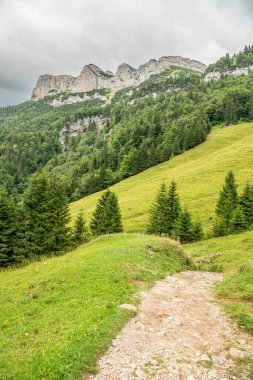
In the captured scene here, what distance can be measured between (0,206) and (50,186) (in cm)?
1112

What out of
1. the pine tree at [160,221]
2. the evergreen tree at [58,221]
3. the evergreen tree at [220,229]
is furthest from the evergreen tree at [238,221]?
the evergreen tree at [58,221]

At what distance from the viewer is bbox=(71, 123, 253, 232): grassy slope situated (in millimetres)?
82750

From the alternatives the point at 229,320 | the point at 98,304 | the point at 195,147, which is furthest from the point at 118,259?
the point at 195,147

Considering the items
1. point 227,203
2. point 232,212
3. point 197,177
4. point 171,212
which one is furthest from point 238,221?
point 197,177

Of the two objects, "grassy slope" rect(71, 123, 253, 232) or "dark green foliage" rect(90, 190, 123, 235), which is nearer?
"dark green foliage" rect(90, 190, 123, 235)

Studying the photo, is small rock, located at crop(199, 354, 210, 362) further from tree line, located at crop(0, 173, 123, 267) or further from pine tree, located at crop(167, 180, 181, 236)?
pine tree, located at crop(167, 180, 181, 236)

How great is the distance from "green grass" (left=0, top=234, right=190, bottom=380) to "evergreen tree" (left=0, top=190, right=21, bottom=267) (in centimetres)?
1797

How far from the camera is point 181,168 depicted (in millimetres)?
129250

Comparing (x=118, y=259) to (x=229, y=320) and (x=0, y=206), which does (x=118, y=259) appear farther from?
(x=0, y=206)

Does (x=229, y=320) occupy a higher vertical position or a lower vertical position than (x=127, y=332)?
lower

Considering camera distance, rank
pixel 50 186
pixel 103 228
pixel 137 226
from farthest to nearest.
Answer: pixel 137 226
pixel 103 228
pixel 50 186

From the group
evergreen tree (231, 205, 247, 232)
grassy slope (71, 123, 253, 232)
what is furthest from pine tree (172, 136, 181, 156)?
evergreen tree (231, 205, 247, 232)

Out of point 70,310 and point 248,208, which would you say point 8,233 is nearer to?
point 70,310

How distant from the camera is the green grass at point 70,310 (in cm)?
1216
